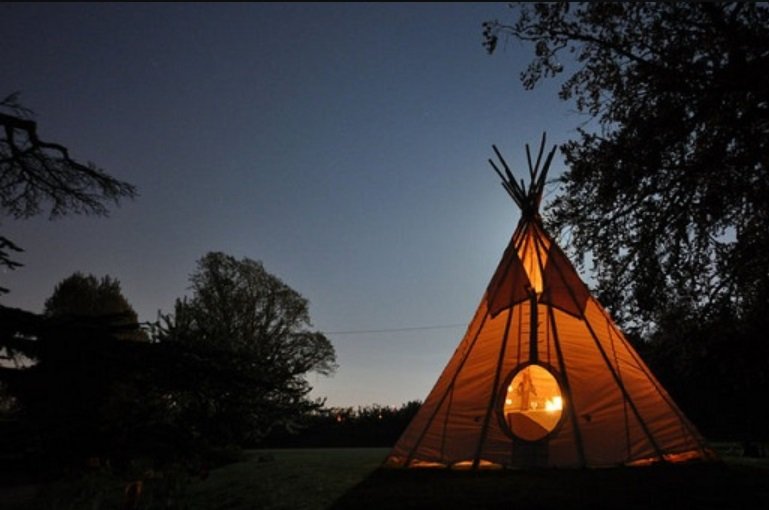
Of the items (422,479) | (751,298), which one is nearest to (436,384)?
(422,479)

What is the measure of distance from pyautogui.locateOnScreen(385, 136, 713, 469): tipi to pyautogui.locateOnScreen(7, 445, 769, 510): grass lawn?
352mm

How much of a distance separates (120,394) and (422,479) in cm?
491

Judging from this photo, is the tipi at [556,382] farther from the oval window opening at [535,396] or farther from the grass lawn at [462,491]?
the grass lawn at [462,491]

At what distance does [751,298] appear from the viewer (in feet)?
26.4

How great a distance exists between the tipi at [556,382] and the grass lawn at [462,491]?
0.35m

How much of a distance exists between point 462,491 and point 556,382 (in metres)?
2.98

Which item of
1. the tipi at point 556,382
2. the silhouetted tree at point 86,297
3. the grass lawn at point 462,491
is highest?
the silhouetted tree at point 86,297

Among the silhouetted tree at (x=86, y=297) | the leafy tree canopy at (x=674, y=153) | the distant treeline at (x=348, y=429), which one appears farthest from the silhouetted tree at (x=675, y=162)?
the silhouetted tree at (x=86, y=297)

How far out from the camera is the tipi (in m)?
6.76

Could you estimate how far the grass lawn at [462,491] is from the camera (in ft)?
15.3

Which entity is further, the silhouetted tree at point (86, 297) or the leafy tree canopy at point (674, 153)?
the silhouetted tree at point (86, 297)

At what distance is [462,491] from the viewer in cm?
531

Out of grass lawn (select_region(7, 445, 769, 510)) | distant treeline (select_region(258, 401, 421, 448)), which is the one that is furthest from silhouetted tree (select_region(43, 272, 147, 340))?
grass lawn (select_region(7, 445, 769, 510))

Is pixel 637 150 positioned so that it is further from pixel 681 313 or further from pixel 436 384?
pixel 436 384
